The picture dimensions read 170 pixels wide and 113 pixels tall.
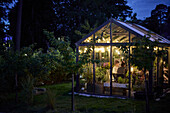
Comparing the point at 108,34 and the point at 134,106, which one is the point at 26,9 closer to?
the point at 108,34

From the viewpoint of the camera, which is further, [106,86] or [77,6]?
[77,6]

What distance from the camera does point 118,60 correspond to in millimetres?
10445

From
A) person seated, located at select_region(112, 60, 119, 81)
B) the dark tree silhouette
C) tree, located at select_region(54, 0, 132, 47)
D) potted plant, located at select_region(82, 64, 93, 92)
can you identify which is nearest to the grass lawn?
potted plant, located at select_region(82, 64, 93, 92)

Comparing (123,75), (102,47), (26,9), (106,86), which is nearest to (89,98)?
(106,86)

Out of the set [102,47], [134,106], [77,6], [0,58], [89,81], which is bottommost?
[134,106]

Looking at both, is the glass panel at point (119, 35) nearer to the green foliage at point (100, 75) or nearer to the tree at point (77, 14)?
the green foliage at point (100, 75)

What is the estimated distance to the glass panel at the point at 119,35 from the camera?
831 cm

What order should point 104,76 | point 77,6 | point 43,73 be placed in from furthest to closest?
point 77,6, point 104,76, point 43,73

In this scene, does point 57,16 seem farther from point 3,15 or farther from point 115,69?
point 115,69

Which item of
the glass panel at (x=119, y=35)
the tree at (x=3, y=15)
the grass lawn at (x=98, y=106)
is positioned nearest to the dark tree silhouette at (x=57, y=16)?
the tree at (x=3, y=15)

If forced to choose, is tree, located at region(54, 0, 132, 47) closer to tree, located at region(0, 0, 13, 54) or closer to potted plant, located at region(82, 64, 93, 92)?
tree, located at region(0, 0, 13, 54)

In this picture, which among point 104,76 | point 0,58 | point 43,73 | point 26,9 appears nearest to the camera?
point 0,58

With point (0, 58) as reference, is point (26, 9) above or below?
above

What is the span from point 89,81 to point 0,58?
14.4 ft
